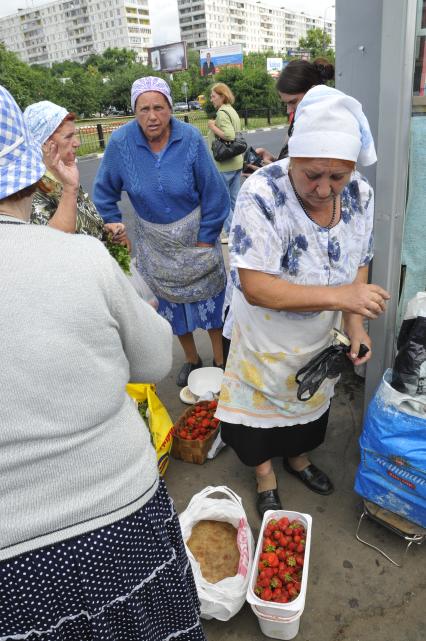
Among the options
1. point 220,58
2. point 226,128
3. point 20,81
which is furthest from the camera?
point 220,58

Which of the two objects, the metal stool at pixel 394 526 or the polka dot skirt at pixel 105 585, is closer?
the polka dot skirt at pixel 105 585

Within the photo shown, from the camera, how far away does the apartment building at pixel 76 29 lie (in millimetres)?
91688

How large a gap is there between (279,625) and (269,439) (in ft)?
2.52

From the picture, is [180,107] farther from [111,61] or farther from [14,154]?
[14,154]

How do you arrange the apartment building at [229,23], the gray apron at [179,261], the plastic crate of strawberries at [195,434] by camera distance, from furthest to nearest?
1. the apartment building at [229,23]
2. the gray apron at [179,261]
3. the plastic crate of strawberries at [195,434]

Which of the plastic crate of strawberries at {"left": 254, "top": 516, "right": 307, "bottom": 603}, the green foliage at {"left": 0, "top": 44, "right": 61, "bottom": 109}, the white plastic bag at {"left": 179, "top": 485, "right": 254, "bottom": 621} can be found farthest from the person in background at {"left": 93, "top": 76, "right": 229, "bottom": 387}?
the green foliage at {"left": 0, "top": 44, "right": 61, "bottom": 109}

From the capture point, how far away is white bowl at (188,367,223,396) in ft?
10.00

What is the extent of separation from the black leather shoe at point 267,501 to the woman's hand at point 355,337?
2.81ft

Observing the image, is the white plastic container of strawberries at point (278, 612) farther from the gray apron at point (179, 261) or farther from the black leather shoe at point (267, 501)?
the gray apron at point (179, 261)

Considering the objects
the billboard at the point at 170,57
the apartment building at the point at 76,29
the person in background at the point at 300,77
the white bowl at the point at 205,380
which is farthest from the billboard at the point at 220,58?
the white bowl at the point at 205,380

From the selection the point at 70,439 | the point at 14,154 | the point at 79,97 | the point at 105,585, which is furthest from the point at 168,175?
the point at 79,97

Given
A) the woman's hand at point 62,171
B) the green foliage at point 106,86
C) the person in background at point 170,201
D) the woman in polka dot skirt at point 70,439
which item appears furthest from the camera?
the green foliage at point 106,86

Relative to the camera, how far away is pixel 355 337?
1.87 m

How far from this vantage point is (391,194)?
198 centimetres
